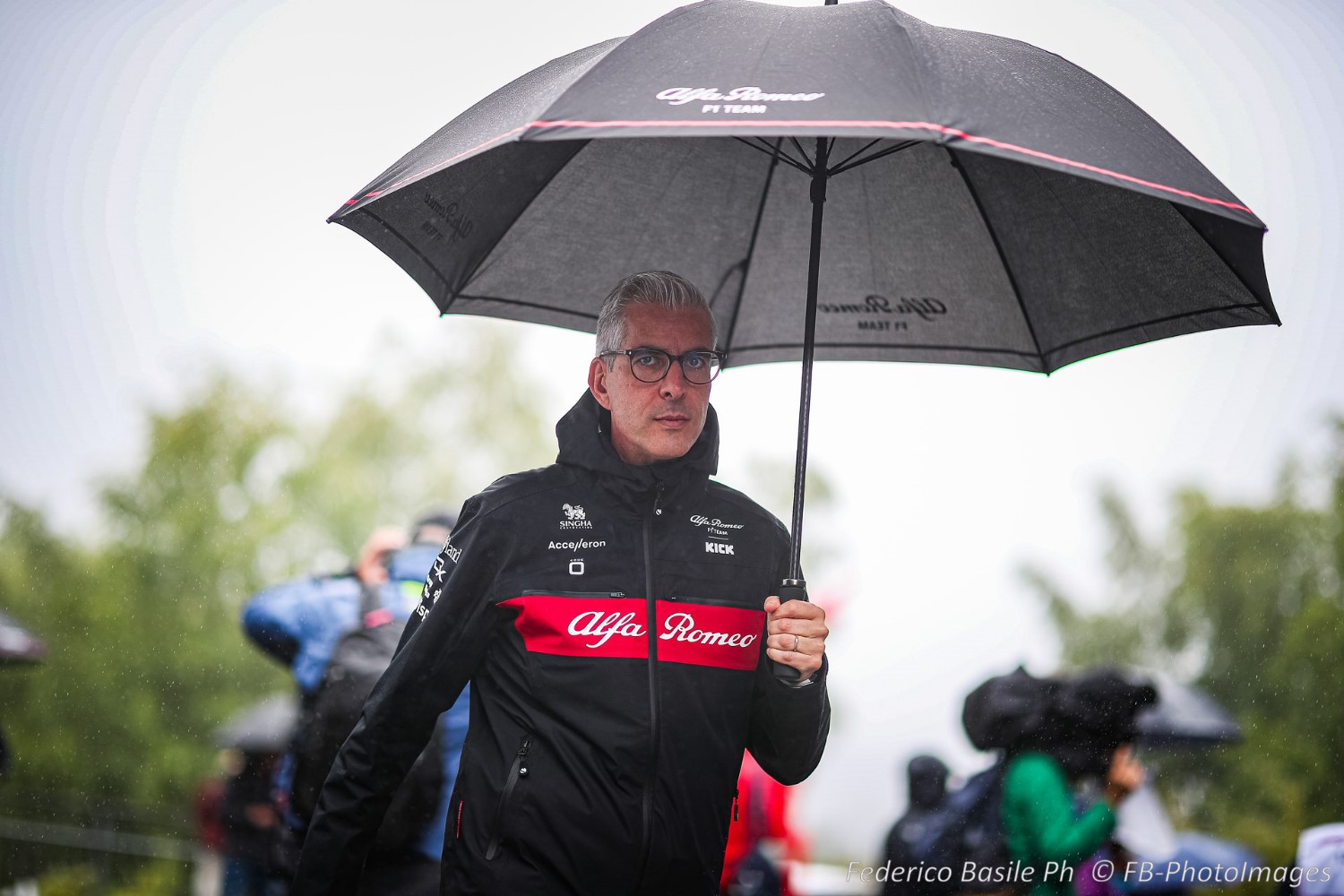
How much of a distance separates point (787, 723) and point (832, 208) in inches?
51.5

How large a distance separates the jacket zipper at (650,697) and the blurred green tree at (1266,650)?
16.3ft

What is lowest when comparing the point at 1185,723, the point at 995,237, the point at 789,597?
the point at 1185,723

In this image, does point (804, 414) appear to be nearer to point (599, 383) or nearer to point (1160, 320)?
point (599, 383)

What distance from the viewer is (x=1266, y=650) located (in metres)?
7.18

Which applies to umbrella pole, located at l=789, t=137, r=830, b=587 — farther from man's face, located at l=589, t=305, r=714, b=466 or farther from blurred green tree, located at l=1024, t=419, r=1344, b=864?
blurred green tree, located at l=1024, t=419, r=1344, b=864

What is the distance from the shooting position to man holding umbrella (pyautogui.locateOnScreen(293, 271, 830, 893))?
2.05 meters

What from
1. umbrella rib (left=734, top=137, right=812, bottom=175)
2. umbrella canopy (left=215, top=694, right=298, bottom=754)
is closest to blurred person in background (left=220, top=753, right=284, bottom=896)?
umbrella canopy (left=215, top=694, right=298, bottom=754)

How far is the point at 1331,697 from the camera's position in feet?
19.8

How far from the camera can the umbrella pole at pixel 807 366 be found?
2.22m

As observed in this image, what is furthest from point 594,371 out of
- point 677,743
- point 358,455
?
point 358,455

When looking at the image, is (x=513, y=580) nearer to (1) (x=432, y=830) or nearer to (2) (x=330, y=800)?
(2) (x=330, y=800)

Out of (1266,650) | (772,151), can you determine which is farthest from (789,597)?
(1266,650)

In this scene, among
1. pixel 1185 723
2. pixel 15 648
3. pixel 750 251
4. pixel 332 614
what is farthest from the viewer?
pixel 1185 723

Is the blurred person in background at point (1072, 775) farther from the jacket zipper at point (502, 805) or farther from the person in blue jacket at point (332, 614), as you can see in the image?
the jacket zipper at point (502, 805)
